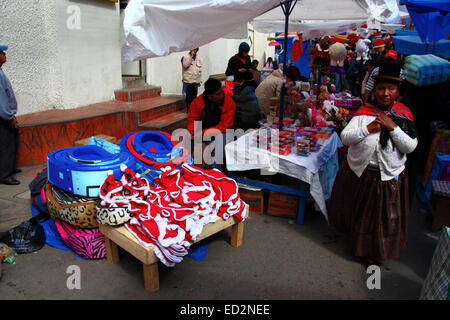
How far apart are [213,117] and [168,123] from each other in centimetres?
249

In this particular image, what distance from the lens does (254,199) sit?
13.1 ft

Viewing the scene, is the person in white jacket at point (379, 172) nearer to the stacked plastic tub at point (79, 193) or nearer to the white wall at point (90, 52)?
the stacked plastic tub at point (79, 193)

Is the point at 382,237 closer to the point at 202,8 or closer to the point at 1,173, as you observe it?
the point at 202,8

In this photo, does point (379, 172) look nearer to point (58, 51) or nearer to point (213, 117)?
point (213, 117)

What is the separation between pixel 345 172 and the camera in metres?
3.03

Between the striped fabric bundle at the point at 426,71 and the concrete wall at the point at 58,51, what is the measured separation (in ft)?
17.9

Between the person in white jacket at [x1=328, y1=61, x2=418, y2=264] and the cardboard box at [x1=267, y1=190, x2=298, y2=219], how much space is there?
0.85 meters

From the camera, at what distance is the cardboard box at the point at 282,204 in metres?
3.82

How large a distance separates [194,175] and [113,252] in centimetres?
100

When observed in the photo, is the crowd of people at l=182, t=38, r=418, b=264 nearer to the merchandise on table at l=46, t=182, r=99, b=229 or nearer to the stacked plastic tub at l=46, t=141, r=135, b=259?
the stacked plastic tub at l=46, t=141, r=135, b=259

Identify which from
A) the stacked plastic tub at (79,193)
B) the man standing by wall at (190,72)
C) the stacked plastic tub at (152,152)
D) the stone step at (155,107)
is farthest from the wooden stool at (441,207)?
the man standing by wall at (190,72)

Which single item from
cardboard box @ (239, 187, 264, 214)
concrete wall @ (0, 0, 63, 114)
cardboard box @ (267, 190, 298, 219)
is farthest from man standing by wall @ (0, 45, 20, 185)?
cardboard box @ (267, 190, 298, 219)

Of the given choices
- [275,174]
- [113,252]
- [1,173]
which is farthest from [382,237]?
[1,173]
